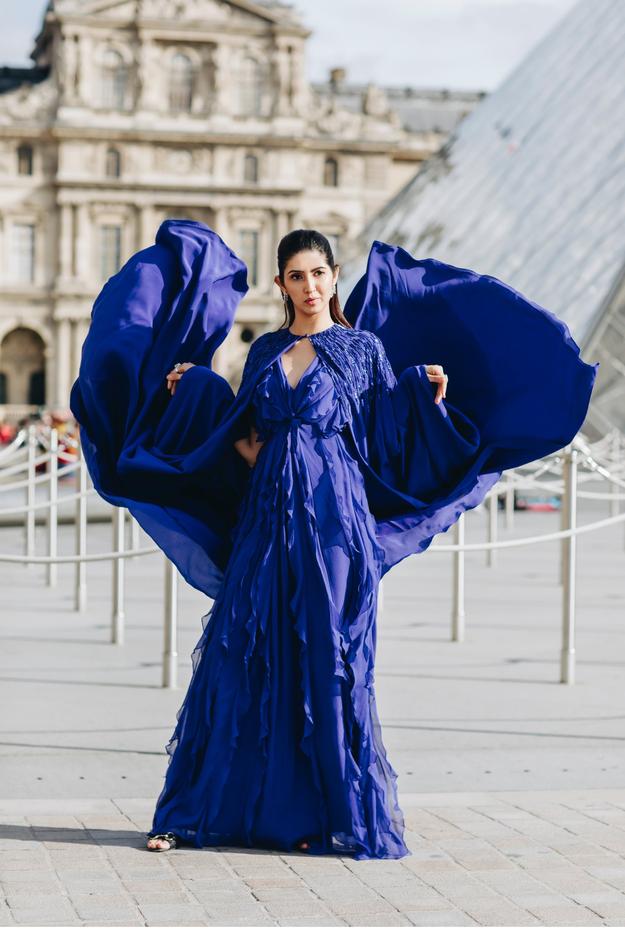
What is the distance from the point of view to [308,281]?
3521 millimetres

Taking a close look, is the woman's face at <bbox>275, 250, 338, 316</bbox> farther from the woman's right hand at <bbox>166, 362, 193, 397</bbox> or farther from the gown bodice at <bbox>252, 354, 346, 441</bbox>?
the woman's right hand at <bbox>166, 362, 193, 397</bbox>

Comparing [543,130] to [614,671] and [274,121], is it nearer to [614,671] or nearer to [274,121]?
[614,671]

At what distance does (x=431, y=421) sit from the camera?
3.62 meters

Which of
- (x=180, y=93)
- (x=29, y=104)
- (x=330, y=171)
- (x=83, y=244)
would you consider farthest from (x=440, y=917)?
(x=180, y=93)

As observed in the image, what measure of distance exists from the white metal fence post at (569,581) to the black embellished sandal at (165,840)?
269 cm

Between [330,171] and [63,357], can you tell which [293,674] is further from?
[330,171]

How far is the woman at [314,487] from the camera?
3379 millimetres

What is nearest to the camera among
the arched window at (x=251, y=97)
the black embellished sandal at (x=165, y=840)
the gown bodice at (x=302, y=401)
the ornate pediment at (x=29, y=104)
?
the black embellished sandal at (x=165, y=840)

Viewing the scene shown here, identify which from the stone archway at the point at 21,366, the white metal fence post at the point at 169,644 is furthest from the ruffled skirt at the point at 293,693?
the stone archway at the point at 21,366

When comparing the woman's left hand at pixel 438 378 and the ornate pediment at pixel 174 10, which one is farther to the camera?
the ornate pediment at pixel 174 10

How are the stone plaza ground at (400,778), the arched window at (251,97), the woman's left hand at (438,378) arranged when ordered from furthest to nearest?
the arched window at (251,97) < the woman's left hand at (438,378) < the stone plaza ground at (400,778)

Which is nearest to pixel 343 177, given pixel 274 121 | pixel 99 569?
pixel 274 121

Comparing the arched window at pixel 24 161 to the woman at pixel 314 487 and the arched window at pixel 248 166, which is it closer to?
the arched window at pixel 248 166

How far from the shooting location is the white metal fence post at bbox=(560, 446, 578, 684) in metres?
5.88
